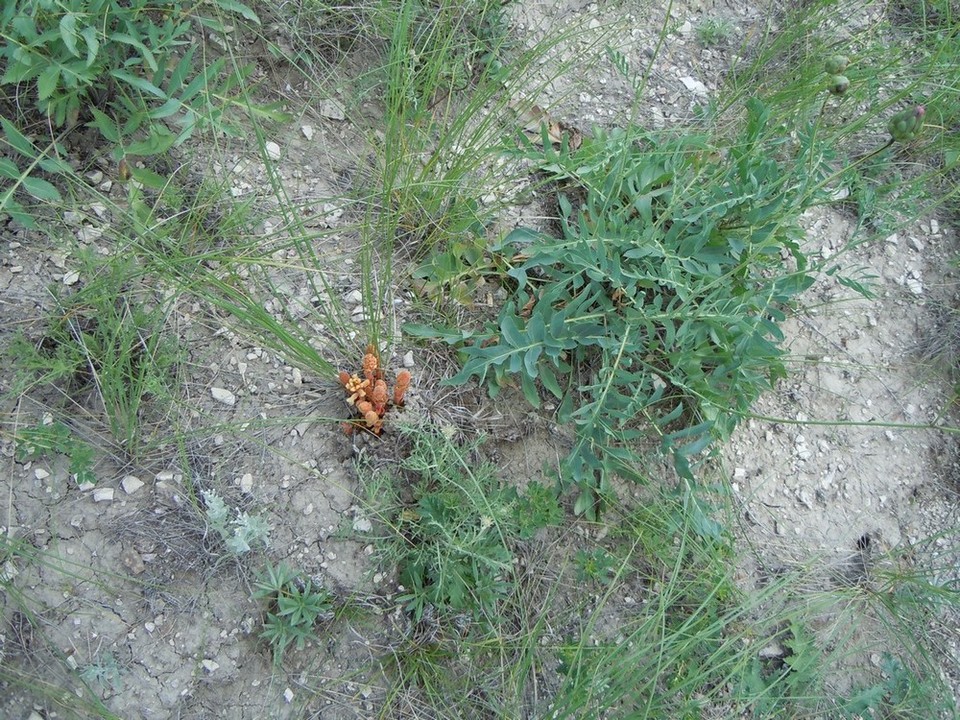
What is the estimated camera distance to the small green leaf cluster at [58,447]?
2049 mm

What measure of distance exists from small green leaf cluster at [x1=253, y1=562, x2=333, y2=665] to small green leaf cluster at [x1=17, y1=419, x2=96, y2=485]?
23.3 inches

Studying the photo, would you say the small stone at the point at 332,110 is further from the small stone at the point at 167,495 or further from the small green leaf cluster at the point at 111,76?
the small stone at the point at 167,495

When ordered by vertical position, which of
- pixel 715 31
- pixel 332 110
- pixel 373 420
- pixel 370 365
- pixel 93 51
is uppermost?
pixel 715 31

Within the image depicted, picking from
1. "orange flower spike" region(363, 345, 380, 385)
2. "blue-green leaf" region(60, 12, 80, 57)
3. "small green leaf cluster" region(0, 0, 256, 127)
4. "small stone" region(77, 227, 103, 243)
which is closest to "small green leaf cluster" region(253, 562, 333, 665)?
"orange flower spike" region(363, 345, 380, 385)

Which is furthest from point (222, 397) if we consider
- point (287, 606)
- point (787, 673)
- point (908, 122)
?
point (908, 122)

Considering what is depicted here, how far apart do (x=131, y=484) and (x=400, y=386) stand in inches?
33.4

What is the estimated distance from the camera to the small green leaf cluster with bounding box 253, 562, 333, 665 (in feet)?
6.74

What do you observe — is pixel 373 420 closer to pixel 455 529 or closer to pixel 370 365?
pixel 370 365

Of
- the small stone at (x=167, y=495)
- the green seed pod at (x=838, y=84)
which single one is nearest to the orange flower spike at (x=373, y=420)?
the small stone at (x=167, y=495)

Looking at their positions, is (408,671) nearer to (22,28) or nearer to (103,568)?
(103,568)

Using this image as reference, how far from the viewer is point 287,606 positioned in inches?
81.2

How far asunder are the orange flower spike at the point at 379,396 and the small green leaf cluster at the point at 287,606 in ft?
1.78

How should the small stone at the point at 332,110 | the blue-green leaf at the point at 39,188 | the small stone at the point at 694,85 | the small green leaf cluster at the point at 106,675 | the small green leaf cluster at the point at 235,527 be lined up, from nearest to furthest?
the small green leaf cluster at the point at 106,675 → the small green leaf cluster at the point at 235,527 → the blue-green leaf at the point at 39,188 → the small stone at the point at 332,110 → the small stone at the point at 694,85

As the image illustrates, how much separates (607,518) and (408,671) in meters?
0.81
